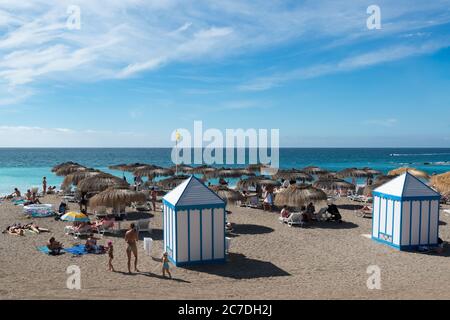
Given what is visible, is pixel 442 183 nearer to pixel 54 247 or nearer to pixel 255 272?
pixel 255 272

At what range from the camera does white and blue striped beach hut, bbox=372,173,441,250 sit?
10758mm

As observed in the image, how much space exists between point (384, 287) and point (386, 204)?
426cm

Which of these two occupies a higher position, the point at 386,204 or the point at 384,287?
the point at 386,204

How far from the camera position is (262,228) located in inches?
526

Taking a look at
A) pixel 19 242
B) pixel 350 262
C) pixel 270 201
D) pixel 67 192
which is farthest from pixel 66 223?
pixel 350 262

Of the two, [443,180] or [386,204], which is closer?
[386,204]

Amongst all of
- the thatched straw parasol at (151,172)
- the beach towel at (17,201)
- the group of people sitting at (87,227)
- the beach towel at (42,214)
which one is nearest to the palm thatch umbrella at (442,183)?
the thatched straw parasol at (151,172)

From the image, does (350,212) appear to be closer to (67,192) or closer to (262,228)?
(262,228)

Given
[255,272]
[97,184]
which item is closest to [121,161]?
[97,184]

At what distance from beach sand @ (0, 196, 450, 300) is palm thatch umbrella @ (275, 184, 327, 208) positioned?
152 centimetres

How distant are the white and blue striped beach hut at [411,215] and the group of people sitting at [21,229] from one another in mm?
10869
